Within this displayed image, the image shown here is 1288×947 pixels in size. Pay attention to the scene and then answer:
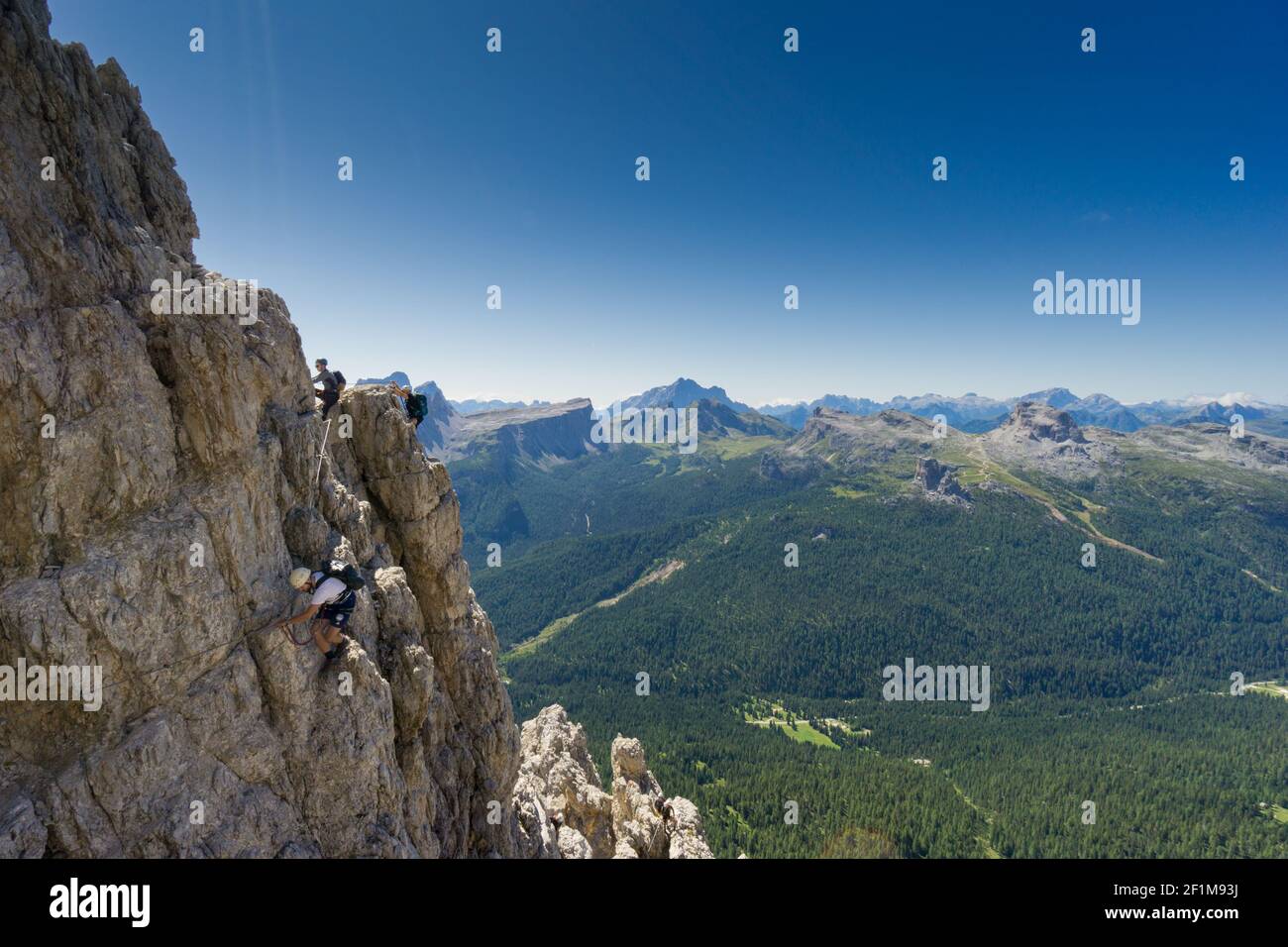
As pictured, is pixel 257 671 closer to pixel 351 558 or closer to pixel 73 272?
pixel 351 558

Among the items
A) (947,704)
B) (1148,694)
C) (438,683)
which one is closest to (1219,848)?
(947,704)

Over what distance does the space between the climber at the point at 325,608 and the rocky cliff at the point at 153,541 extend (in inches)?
24.7

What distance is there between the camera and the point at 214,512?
51.6ft

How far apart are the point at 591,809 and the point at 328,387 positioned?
112 ft

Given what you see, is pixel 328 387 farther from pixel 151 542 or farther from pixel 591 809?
pixel 591 809


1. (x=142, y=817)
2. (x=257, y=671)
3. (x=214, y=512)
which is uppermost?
(x=214, y=512)

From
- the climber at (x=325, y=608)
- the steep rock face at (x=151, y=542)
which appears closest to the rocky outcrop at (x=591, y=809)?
the steep rock face at (x=151, y=542)

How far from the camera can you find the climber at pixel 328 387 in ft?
77.8

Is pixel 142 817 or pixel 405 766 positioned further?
pixel 405 766

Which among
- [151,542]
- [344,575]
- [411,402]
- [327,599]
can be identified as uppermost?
[411,402]

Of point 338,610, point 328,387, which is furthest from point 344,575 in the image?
point 328,387

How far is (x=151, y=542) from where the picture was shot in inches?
568
